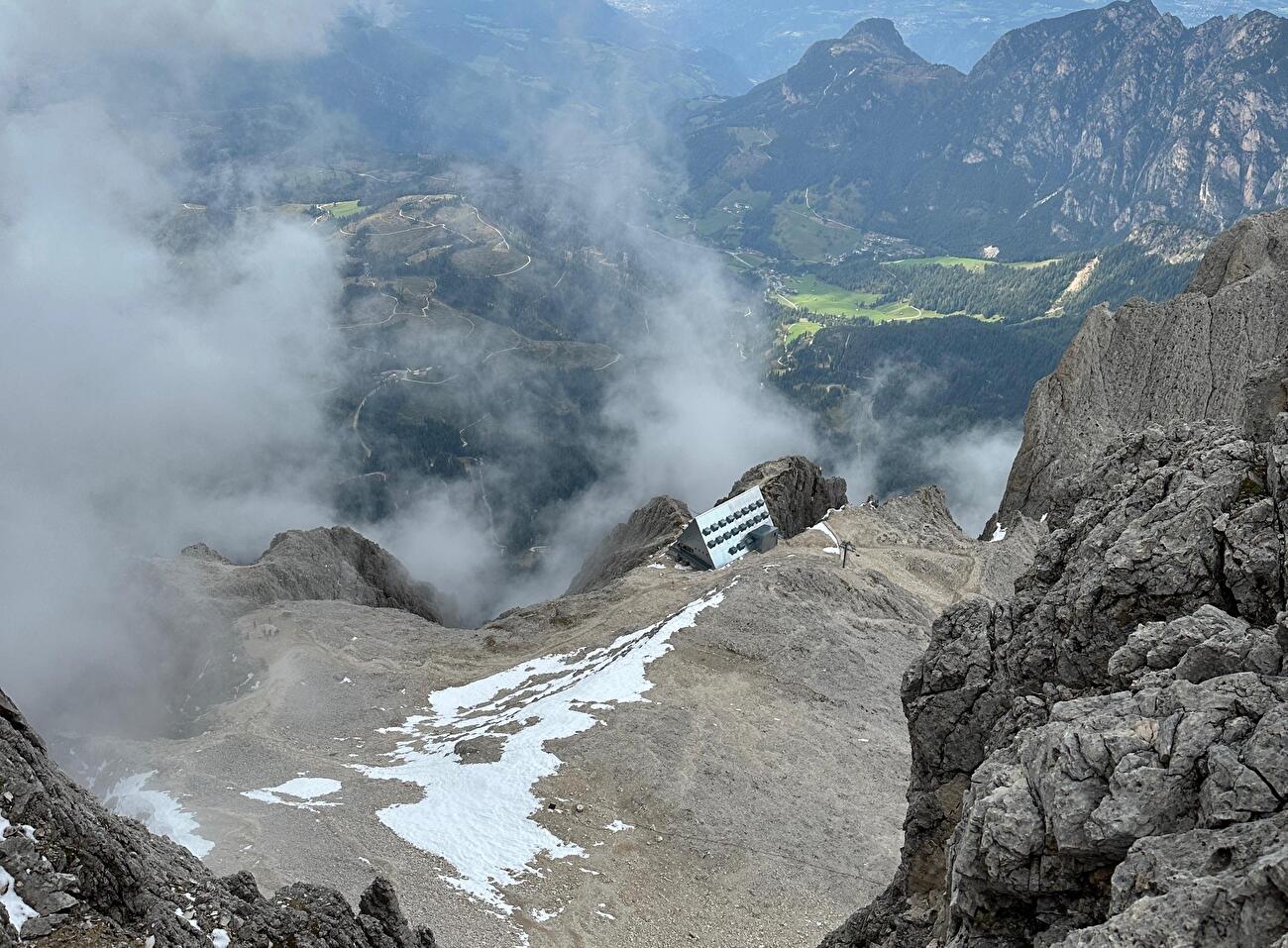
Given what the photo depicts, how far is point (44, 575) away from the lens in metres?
139

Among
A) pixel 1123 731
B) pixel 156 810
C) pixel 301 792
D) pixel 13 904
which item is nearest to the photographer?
pixel 1123 731

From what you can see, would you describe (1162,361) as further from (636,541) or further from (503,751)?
(503,751)

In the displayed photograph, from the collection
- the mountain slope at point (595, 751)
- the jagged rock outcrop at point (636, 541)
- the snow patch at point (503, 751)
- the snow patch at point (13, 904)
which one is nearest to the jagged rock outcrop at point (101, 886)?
the snow patch at point (13, 904)

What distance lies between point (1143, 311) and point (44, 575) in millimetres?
151105

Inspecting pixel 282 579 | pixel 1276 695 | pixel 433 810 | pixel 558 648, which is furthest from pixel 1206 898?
pixel 282 579

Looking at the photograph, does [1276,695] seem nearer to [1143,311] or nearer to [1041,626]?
[1041,626]

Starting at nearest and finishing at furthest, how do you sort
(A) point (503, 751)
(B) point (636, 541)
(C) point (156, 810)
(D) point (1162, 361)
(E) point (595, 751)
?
1. (C) point (156, 810)
2. (E) point (595, 751)
3. (A) point (503, 751)
4. (D) point (1162, 361)
5. (B) point (636, 541)

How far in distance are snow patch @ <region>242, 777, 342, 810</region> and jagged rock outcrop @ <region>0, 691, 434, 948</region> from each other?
814 inches

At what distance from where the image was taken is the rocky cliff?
13.2 metres

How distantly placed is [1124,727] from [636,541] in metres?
97.8

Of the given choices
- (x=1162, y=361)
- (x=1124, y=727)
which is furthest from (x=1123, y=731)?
(x=1162, y=361)

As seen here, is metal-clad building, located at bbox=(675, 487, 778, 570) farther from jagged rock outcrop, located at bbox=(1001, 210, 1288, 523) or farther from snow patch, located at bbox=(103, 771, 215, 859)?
snow patch, located at bbox=(103, 771, 215, 859)

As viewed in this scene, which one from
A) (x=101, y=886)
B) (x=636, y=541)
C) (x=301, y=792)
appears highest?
(x=101, y=886)

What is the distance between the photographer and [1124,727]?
15.8 m
